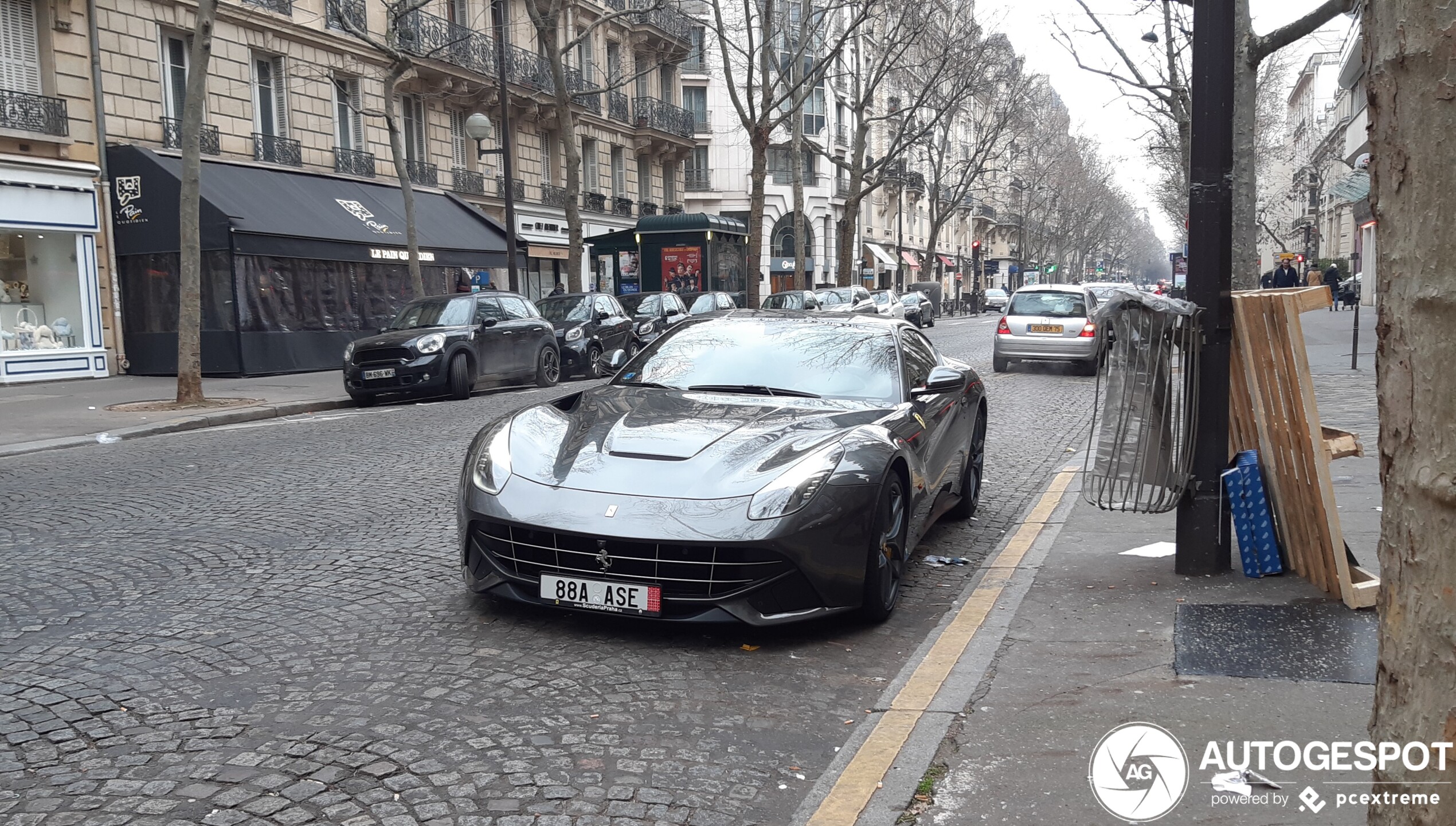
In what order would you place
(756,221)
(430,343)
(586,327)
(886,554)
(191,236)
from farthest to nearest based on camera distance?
1. (756,221)
2. (586,327)
3. (430,343)
4. (191,236)
5. (886,554)

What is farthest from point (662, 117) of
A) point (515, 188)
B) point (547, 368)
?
point (547, 368)

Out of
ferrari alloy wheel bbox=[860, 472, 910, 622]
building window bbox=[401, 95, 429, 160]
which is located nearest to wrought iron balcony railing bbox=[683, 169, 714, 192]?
building window bbox=[401, 95, 429, 160]

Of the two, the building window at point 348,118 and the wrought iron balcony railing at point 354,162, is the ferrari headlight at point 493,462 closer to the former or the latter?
the wrought iron balcony railing at point 354,162

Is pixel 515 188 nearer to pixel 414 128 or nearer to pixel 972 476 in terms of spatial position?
pixel 414 128

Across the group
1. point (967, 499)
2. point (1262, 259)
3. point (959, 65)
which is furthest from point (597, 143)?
point (1262, 259)

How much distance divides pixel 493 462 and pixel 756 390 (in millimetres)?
1480

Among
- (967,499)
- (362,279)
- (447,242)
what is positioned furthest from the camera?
(447,242)

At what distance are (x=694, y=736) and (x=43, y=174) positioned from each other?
63.9ft

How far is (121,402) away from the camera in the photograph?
51.6ft

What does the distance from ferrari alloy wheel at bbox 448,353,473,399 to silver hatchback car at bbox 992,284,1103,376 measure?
886cm

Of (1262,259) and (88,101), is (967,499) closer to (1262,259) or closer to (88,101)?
(88,101)

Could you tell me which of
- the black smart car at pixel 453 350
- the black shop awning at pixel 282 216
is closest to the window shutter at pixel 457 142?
the black shop awning at pixel 282 216

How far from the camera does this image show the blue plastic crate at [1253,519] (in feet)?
16.5

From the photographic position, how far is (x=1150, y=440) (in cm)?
512
